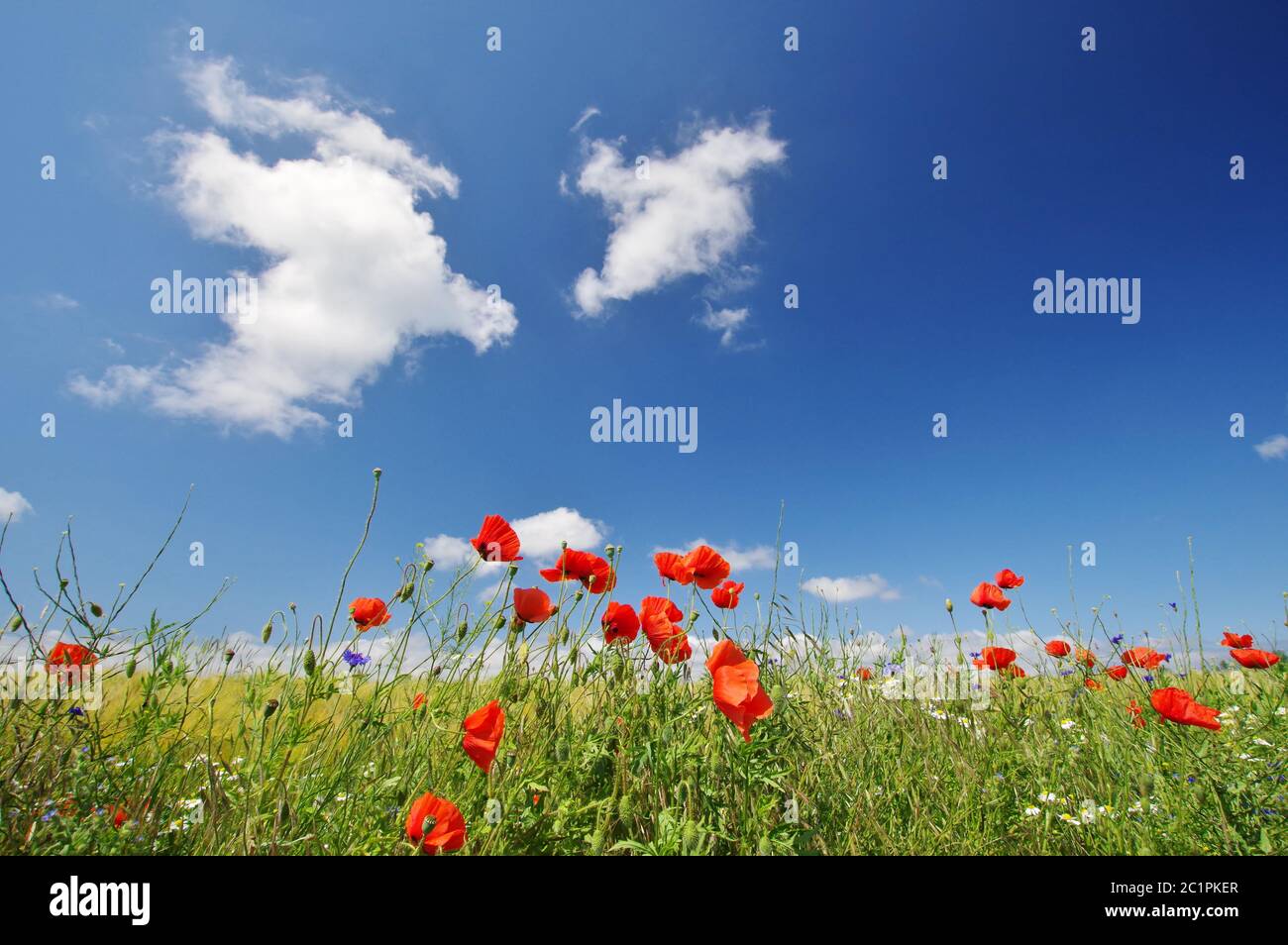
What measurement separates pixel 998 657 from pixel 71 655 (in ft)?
13.7

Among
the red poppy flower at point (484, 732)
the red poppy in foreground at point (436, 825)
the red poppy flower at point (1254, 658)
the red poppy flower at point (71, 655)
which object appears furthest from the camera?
the red poppy flower at point (1254, 658)

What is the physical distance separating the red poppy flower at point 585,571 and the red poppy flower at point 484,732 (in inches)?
27.0

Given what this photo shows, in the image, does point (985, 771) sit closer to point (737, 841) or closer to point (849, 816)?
point (849, 816)

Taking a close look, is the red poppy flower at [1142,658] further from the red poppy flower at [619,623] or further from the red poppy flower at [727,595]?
the red poppy flower at [619,623]

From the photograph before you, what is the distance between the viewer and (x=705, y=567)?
2195 mm

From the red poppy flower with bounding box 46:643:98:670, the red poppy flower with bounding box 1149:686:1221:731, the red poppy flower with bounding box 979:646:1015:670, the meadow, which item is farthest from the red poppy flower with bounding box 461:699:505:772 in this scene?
the red poppy flower with bounding box 979:646:1015:670

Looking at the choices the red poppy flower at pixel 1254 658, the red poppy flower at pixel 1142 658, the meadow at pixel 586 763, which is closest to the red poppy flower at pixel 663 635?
the meadow at pixel 586 763

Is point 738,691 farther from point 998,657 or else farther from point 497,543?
point 998,657

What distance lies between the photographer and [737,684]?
1.54 m

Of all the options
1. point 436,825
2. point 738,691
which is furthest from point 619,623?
point 436,825

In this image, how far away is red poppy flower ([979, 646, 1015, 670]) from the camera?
340cm

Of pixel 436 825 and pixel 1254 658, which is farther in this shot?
pixel 1254 658

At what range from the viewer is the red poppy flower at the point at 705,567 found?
2.18m
